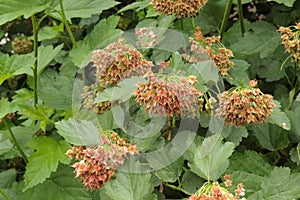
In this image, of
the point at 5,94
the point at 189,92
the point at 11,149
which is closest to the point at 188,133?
the point at 189,92

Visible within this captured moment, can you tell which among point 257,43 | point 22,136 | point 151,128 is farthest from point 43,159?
point 257,43

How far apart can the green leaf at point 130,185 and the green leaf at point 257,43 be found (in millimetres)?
597

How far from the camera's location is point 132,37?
1445 millimetres

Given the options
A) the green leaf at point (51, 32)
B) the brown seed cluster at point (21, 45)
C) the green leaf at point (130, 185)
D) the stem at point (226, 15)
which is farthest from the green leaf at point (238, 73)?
the brown seed cluster at point (21, 45)

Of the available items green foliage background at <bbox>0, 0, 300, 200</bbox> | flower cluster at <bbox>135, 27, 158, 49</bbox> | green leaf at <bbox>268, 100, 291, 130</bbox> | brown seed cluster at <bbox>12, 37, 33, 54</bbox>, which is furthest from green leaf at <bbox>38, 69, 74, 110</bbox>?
brown seed cluster at <bbox>12, 37, 33, 54</bbox>

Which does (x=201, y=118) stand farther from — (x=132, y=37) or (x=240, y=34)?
(x=240, y=34)

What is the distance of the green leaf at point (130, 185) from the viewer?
108cm

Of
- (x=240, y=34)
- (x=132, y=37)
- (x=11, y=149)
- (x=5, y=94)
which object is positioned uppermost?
(x=132, y=37)

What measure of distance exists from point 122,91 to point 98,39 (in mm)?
460

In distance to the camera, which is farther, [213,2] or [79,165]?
[213,2]

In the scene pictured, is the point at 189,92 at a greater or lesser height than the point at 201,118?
greater

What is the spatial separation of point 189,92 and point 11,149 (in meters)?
0.72

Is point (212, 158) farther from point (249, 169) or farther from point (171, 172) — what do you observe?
point (249, 169)

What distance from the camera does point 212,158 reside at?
1.14 meters
